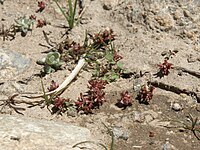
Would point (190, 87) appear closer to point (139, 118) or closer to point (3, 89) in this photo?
point (139, 118)

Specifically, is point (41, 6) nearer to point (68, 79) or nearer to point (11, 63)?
point (11, 63)

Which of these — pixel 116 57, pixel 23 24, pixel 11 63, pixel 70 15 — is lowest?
pixel 11 63

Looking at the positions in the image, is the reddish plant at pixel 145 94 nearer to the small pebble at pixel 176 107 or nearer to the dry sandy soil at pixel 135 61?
the dry sandy soil at pixel 135 61

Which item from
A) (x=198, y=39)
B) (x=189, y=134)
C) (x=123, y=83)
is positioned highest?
(x=198, y=39)

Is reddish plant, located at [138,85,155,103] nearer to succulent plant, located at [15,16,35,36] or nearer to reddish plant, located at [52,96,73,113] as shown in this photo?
reddish plant, located at [52,96,73,113]

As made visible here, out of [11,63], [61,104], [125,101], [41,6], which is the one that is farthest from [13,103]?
[41,6]

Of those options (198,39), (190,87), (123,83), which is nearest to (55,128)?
(123,83)
